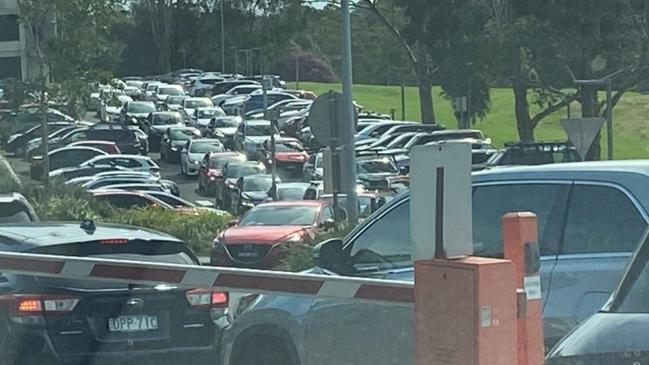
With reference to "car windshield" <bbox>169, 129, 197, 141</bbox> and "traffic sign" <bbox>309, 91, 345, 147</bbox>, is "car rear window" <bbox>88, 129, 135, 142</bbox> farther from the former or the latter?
"traffic sign" <bbox>309, 91, 345, 147</bbox>

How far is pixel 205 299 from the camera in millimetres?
7812

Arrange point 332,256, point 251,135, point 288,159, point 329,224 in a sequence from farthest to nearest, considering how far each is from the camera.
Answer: point 251,135 → point 288,159 → point 329,224 → point 332,256

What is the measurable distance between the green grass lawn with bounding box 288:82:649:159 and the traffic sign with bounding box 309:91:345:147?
22333mm

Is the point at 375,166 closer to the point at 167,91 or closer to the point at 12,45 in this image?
the point at 12,45

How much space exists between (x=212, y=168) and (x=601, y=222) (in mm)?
36674

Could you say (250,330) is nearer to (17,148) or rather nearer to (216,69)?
(17,148)

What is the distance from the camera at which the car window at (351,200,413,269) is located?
784cm

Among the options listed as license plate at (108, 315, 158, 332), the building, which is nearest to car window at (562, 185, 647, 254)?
license plate at (108, 315, 158, 332)

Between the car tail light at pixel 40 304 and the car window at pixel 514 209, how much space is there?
8.15 feet

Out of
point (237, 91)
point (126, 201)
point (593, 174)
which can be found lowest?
point (126, 201)

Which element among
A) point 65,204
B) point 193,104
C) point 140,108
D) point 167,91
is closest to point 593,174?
point 65,204

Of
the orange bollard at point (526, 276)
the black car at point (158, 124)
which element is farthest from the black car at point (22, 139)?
the orange bollard at point (526, 276)

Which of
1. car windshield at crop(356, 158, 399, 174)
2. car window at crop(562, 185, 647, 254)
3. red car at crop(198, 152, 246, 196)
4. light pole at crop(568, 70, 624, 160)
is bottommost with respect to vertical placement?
red car at crop(198, 152, 246, 196)

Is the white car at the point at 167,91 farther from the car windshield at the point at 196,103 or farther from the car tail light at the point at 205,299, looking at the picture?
the car tail light at the point at 205,299
